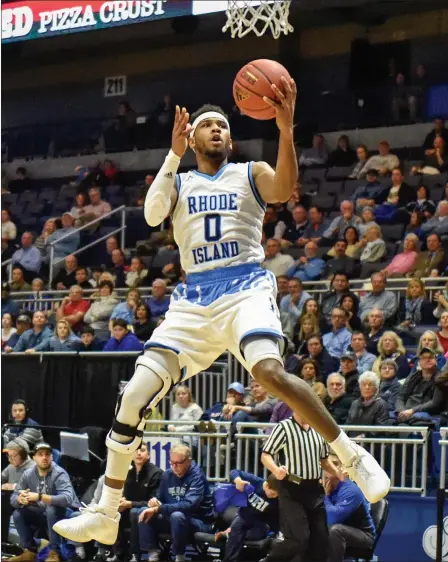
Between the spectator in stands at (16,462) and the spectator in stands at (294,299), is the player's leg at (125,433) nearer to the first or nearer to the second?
the spectator in stands at (16,462)

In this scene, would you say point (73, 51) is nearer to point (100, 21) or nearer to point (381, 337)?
point (100, 21)

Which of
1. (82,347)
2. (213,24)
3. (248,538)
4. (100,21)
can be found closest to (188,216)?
(248,538)

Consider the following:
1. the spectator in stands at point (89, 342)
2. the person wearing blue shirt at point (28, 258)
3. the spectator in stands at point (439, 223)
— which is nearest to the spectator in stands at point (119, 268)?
the person wearing blue shirt at point (28, 258)

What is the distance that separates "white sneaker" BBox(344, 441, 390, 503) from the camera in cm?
609

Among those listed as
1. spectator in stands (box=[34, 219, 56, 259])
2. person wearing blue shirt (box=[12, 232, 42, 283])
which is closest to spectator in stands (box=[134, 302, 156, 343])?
person wearing blue shirt (box=[12, 232, 42, 283])

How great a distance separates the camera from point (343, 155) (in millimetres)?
17734

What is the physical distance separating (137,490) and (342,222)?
5643mm

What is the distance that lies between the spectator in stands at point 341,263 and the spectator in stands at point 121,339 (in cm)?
266

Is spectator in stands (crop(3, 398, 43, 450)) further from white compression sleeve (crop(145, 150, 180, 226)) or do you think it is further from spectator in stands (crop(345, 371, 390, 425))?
white compression sleeve (crop(145, 150, 180, 226))

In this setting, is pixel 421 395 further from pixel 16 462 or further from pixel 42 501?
pixel 16 462

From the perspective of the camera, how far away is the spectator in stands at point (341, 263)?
14492 millimetres

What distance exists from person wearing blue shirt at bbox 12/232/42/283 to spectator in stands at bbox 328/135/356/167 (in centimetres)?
486

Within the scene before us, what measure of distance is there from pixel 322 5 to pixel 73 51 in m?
7.48

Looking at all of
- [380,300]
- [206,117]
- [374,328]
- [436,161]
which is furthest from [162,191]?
[436,161]
